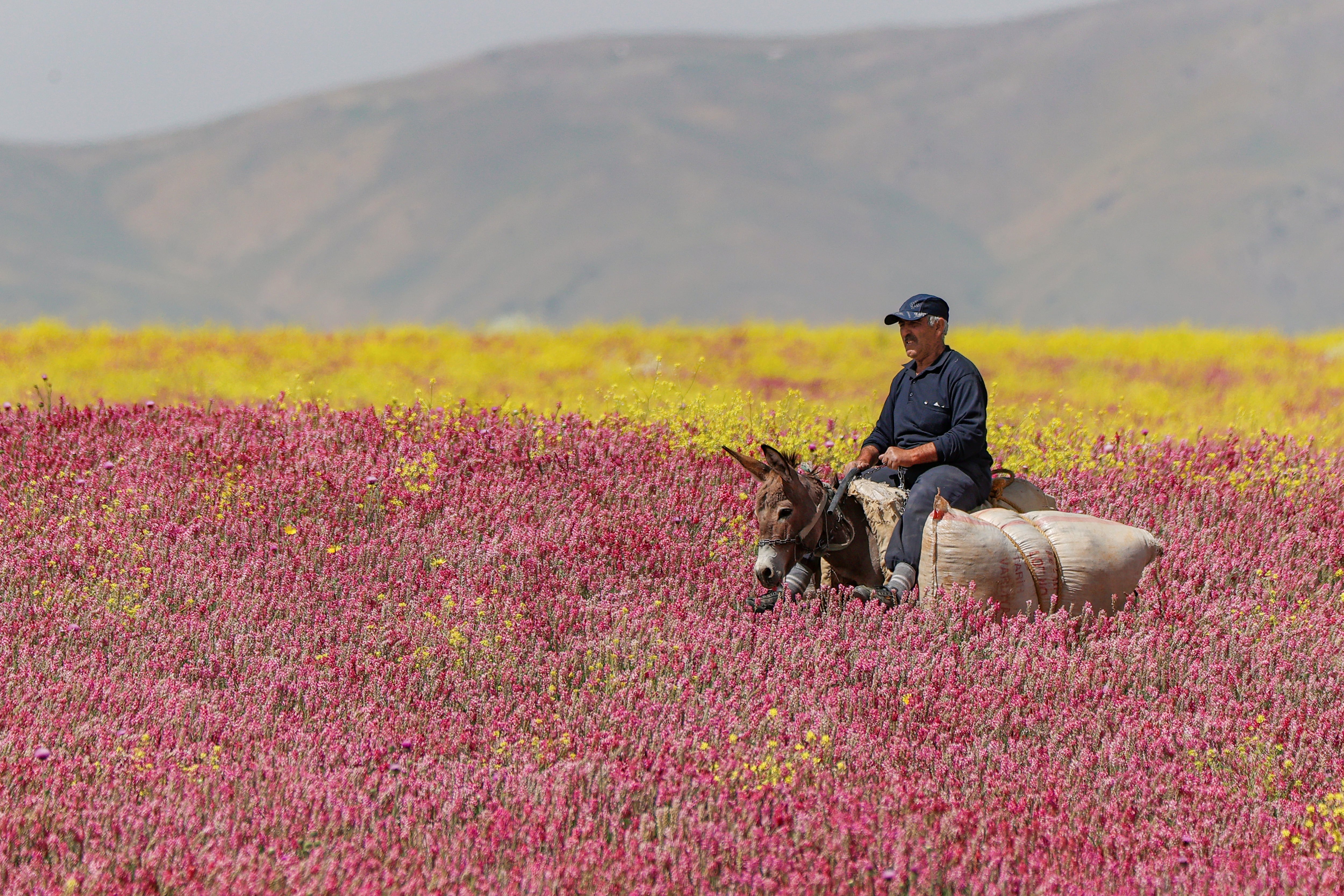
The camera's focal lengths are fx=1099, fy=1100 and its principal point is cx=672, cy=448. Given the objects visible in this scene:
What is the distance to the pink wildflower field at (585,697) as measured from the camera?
11.1 ft

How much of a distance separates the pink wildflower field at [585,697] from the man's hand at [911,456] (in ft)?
2.32

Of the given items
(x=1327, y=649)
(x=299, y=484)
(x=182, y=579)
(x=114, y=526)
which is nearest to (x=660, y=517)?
(x=299, y=484)

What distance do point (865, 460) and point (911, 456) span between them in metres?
0.25

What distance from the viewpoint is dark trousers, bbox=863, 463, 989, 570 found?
17.5ft

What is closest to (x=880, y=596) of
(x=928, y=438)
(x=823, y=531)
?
(x=823, y=531)

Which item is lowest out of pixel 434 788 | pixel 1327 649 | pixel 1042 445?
pixel 434 788

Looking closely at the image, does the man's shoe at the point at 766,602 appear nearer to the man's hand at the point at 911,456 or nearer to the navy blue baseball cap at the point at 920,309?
the man's hand at the point at 911,456

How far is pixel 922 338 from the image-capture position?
217 inches

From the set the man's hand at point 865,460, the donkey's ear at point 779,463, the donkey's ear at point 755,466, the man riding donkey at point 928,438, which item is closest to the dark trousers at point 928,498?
the man riding donkey at point 928,438

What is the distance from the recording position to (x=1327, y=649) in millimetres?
5113

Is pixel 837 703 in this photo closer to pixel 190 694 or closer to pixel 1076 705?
pixel 1076 705

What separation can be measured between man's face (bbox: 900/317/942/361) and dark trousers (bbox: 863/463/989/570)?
1.86 ft

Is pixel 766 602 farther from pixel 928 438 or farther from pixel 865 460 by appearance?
pixel 928 438

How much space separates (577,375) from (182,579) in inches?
413
